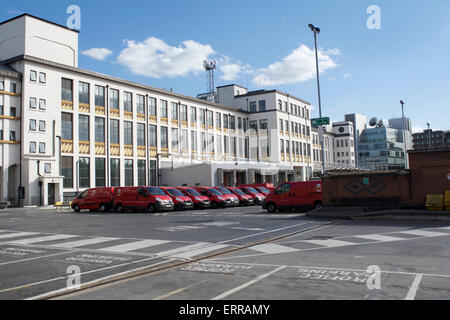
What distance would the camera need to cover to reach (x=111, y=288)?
7188 mm

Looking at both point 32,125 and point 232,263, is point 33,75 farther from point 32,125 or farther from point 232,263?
point 232,263

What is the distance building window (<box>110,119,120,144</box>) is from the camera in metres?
48.1

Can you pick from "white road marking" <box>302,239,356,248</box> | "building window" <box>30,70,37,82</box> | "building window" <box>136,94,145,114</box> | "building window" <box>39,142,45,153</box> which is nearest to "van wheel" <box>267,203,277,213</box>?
"white road marking" <box>302,239,356,248</box>

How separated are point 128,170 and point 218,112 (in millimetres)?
19954

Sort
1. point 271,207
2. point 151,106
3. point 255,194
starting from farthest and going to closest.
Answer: point 151,106 → point 255,194 → point 271,207

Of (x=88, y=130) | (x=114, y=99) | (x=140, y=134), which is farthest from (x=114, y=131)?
(x=140, y=134)

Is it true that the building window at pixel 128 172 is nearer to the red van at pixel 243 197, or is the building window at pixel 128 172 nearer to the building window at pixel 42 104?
the building window at pixel 42 104

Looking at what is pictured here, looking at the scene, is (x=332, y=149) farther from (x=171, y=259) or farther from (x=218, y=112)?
(x=171, y=259)

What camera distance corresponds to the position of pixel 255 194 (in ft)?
125

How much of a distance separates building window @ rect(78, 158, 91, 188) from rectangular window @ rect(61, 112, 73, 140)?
2.80 m

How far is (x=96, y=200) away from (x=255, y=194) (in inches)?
538
